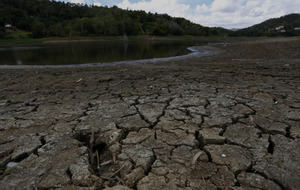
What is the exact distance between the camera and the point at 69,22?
5994cm

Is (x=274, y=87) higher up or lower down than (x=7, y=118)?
higher up

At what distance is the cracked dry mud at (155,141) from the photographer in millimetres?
1411

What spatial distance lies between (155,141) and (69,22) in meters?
68.9

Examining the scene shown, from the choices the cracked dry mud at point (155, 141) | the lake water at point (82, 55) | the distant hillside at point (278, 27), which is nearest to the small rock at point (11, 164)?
the cracked dry mud at point (155, 141)

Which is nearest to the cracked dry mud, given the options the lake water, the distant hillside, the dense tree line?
the lake water

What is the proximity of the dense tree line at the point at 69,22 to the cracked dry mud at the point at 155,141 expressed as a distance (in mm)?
52994

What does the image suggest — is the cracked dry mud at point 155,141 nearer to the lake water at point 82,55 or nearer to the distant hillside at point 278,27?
the lake water at point 82,55

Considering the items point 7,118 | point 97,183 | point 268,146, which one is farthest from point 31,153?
point 268,146

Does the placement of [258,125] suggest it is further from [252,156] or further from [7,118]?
[7,118]

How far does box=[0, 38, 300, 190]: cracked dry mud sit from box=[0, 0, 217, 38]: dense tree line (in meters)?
53.0

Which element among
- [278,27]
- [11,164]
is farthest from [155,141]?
[278,27]

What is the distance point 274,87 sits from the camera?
3727 mm

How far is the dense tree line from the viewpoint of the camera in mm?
51719

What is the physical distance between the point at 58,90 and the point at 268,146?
418 centimetres
